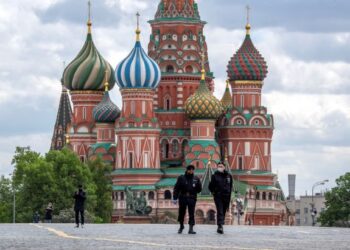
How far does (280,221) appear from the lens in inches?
4879

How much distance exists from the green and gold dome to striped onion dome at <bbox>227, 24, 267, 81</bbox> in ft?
16.3

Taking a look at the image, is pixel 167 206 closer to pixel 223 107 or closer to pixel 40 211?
pixel 223 107

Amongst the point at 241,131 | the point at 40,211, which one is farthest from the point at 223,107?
the point at 40,211

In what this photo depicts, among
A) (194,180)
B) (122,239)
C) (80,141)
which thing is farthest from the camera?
(80,141)

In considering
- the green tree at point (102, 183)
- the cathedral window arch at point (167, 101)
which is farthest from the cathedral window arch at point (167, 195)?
the cathedral window arch at point (167, 101)

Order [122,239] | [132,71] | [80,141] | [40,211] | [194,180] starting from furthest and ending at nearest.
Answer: [80,141]
[132,71]
[40,211]
[194,180]
[122,239]

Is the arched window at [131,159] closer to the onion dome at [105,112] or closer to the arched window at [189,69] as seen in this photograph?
the onion dome at [105,112]

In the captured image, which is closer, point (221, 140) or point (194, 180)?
point (194, 180)

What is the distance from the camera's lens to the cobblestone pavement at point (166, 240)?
3133cm

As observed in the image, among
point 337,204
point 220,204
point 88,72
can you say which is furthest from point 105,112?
point 220,204

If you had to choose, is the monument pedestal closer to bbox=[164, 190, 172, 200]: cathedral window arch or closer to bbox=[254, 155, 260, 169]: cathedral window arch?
bbox=[164, 190, 172, 200]: cathedral window arch

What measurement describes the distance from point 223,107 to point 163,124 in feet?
14.6

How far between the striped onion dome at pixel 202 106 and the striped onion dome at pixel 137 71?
274cm

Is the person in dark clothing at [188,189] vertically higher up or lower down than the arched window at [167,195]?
lower down
